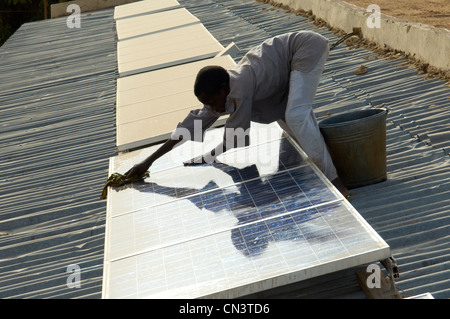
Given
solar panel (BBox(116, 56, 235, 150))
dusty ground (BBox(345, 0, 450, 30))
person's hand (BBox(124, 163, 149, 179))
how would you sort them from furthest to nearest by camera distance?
dusty ground (BBox(345, 0, 450, 30)), solar panel (BBox(116, 56, 235, 150)), person's hand (BBox(124, 163, 149, 179))

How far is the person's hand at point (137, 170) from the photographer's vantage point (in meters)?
6.32

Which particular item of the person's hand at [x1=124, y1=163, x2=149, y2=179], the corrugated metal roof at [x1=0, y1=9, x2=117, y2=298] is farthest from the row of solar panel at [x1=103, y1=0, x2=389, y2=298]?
the corrugated metal roof at [x1=0, y1=9, x2=117, y2=298]

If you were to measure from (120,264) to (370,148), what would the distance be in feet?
9.32

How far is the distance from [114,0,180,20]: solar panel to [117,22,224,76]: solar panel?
171 inches

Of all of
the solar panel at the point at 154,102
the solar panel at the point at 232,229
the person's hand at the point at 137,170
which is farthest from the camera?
the solar panel at the point at 154,102

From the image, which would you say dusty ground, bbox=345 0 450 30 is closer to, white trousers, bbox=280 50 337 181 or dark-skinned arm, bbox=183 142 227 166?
white trousers, bbox=280 50 337 181

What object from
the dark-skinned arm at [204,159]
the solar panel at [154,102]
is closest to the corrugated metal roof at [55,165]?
the solar panel at [154,102]

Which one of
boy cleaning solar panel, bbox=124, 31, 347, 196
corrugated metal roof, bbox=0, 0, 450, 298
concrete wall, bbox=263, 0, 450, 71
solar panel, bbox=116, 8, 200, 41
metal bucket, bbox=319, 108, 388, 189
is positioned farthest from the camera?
solar panel, bbox=116, 8, 200, 41

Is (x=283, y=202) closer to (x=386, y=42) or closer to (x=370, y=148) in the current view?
(x=370, y=148)

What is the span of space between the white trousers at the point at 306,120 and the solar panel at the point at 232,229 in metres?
0.15

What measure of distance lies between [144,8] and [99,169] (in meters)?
13.4

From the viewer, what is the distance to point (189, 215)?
5273 mm

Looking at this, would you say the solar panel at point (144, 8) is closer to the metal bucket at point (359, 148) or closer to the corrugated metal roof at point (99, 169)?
the corrugated metal roof at point (99, 169)

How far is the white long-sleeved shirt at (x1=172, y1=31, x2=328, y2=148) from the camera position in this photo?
5.75 meters
